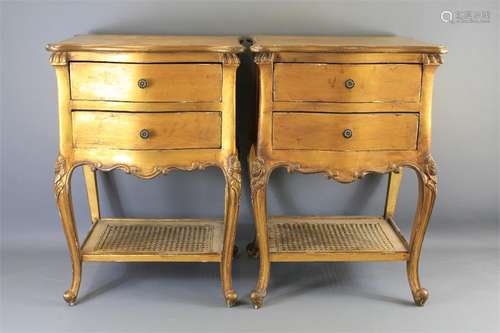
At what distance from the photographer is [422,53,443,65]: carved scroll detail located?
277 cm

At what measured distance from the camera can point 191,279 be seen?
10.8ft

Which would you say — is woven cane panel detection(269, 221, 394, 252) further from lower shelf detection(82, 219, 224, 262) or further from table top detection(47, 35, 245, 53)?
table top detection(47, 35, 245, 53)

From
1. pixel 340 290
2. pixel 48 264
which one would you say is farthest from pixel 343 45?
pixel 48 264

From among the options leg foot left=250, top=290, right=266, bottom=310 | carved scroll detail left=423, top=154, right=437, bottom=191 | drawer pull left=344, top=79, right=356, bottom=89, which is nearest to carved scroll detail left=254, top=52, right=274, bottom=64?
drawer pull left=344, top=79, right=356, bottom=89

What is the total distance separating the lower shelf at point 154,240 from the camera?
3.04 m

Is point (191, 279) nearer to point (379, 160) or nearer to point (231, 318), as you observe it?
point (231, 318)

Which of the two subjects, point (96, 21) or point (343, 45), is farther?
point (96, 21)

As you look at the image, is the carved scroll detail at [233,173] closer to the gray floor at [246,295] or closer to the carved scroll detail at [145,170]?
the carved scroll detail at [145,170]

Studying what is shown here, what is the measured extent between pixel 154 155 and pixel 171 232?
0.65m

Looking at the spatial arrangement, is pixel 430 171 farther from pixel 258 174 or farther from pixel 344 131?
pixel 258 174

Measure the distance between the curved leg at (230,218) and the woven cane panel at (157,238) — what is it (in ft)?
0.38

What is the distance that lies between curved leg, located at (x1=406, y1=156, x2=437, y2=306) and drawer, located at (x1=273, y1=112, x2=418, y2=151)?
0.17 m

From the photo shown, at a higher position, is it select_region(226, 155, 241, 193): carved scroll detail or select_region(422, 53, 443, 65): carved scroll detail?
select_region(422, 53, 443, 65): carved scroll detail

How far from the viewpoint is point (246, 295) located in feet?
10.3
